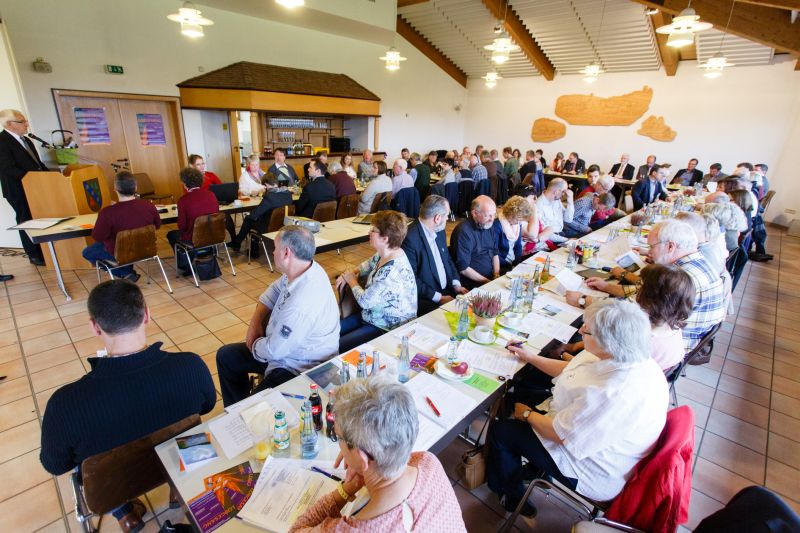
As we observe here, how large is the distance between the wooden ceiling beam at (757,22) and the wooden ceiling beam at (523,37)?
366 centimetres

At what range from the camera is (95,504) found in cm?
153

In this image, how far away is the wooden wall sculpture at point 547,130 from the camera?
41.1 feet

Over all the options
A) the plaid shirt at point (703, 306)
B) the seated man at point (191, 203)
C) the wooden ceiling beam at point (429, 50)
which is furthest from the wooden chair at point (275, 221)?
the wooden ceiling beam at point (429, 50)

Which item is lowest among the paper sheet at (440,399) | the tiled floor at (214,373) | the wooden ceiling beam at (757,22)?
the tiled floor at (214,373)

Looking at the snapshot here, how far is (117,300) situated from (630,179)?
12067 mm

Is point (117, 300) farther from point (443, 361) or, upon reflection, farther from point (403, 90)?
point (403, 90)

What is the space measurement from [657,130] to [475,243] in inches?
405

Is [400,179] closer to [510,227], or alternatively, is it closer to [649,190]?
[510,227]

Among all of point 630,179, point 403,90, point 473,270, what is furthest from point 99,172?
point 630,179

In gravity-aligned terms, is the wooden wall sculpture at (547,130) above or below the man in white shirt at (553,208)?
above

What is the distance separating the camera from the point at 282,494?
4.22ft

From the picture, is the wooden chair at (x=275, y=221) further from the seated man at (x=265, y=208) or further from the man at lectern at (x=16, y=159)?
the man at lectern at (x=16, y=159)

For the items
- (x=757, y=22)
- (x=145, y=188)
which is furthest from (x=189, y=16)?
(x=757, y=22)

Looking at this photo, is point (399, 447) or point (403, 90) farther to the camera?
point (403, 90)
